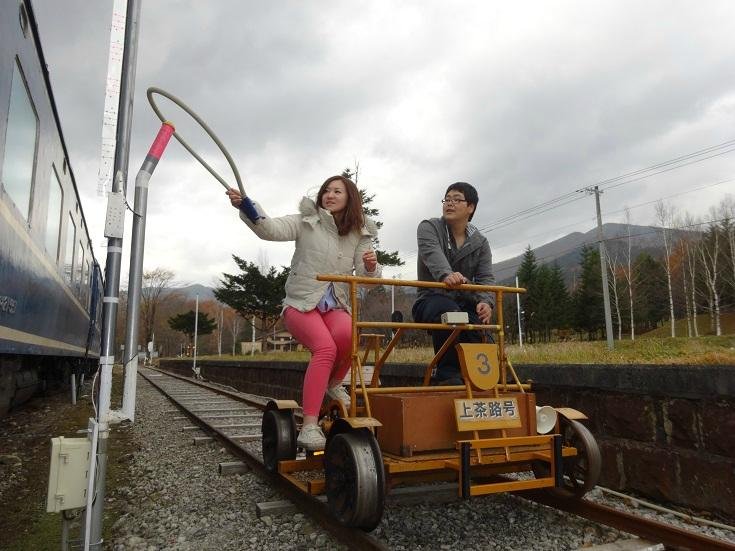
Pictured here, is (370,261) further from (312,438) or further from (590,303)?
(590,303)

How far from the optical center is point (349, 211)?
11.4ft

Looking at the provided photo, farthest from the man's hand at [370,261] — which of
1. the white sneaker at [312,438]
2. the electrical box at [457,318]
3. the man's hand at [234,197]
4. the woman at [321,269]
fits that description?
the white sneaker at [312,438]

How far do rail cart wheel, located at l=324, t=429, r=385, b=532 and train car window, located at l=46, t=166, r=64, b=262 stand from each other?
493cm

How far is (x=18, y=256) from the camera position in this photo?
4.26 meters

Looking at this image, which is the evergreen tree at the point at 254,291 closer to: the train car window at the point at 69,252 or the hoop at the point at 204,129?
the train car window at the point at 69,252

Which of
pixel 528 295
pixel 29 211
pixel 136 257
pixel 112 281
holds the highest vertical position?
pixel 528 295

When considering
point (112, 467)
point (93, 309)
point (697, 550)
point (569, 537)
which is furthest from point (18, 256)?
point (93, 309)

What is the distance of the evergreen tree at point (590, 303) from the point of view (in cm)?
5166

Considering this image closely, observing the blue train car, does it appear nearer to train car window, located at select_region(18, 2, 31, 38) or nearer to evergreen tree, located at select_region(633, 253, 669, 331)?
train car window, located at select_region(18, 2, 31, 38)

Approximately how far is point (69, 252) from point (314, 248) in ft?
22.0

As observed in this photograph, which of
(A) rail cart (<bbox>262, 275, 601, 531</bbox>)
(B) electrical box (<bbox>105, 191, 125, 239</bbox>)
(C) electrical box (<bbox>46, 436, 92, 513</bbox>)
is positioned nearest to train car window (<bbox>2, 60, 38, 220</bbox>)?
(B) electrical box (<bbox>105, 191, 125, 239</bbox>)

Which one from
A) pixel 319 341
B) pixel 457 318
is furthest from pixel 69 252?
pixel 457 318

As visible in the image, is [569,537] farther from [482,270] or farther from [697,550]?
[482,270]

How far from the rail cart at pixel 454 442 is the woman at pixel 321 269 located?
0.28 m
